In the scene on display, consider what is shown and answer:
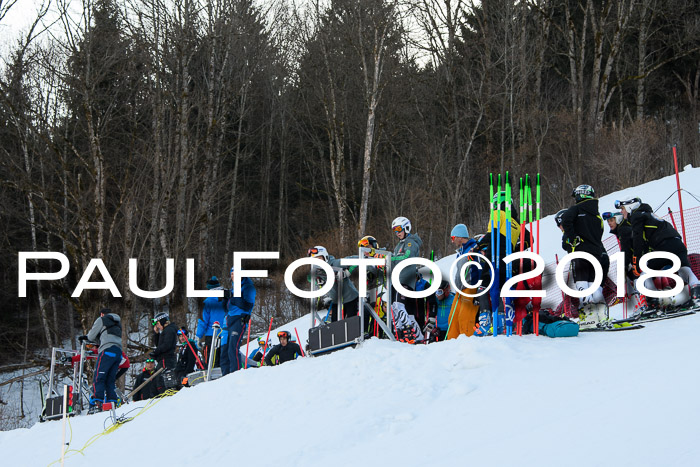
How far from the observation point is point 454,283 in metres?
7.53

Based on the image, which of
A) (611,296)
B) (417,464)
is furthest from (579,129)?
(417,464)

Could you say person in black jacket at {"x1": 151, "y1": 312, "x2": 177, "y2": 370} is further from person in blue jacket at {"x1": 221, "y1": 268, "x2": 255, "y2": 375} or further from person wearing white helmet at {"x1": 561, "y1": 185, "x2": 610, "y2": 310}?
person wearing white helmet at {"x1": 561, "y1": 185, "x2": 610, "y2": 310}

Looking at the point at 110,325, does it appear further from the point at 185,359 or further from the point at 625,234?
the point at 625,234

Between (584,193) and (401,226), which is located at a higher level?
(584,193)

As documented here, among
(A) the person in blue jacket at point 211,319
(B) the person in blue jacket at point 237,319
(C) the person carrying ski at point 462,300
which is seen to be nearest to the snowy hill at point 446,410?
(C) the person carrying ski at point 462,300

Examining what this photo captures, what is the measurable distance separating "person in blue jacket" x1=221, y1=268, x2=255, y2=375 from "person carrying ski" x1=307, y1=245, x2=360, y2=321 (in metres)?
1.19

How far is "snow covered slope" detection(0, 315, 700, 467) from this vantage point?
443 centimetres

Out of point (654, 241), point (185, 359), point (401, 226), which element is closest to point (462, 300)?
point (401, 226)

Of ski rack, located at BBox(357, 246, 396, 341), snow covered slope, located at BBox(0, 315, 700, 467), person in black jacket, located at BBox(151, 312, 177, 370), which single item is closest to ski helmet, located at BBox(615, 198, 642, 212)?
snow covered slope, located at BBox(0, 315, 700, 467)

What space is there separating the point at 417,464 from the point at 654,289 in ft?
16.7

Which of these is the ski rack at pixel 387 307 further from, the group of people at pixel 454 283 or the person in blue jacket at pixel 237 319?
the person in blue jacket at pixel 237 319

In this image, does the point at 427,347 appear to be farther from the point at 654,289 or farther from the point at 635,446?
the point at 654,289

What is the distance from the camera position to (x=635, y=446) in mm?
4109

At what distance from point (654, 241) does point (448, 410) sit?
14.2 feet
